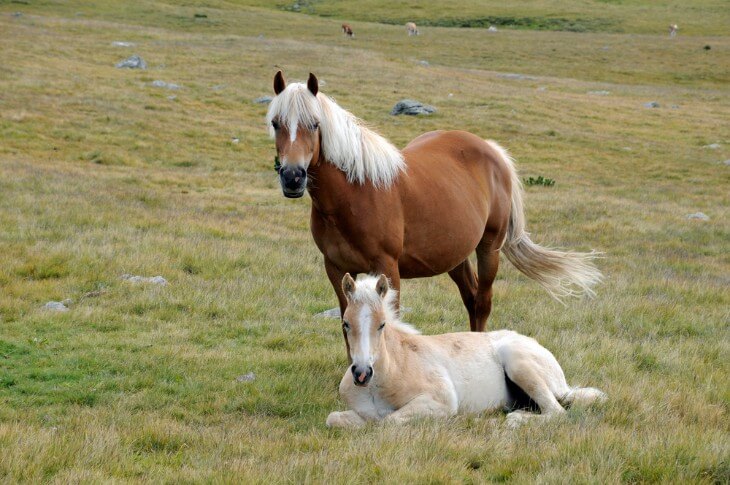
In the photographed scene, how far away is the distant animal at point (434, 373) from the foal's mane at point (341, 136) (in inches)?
48.9

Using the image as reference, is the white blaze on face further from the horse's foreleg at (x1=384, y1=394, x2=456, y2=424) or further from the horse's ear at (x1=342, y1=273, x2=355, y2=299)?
the horse's foreleg at (x1=384, y1=394, x2=456, y2=424)

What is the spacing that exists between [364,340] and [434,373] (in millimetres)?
1100

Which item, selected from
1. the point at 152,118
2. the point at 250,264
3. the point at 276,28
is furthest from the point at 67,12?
the point at 250,264

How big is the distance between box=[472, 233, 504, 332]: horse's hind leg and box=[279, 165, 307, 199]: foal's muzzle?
3.44 metres

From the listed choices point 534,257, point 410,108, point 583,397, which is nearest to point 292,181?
point 583,397

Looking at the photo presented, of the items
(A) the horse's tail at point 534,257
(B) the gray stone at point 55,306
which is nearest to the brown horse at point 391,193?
(A) the horse's tail at point 534,257

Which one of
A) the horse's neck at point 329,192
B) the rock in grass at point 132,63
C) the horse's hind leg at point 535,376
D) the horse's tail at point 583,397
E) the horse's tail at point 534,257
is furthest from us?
the rock in grass at point 132,63

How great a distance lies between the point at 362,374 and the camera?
5.23 m

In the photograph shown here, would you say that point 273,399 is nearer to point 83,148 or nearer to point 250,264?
point 250,264

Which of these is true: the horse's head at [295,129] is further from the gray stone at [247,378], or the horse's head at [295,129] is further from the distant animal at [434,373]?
the gray stone at [247,378]

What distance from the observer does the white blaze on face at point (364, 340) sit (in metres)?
5.35

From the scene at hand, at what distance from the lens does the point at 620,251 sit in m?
15.1

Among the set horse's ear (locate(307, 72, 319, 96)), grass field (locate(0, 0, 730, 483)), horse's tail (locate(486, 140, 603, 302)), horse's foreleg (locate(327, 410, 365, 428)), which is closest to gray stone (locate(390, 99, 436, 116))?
grass field (locate(0, 0, 730, 483))

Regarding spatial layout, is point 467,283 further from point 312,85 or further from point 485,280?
point 312,85
